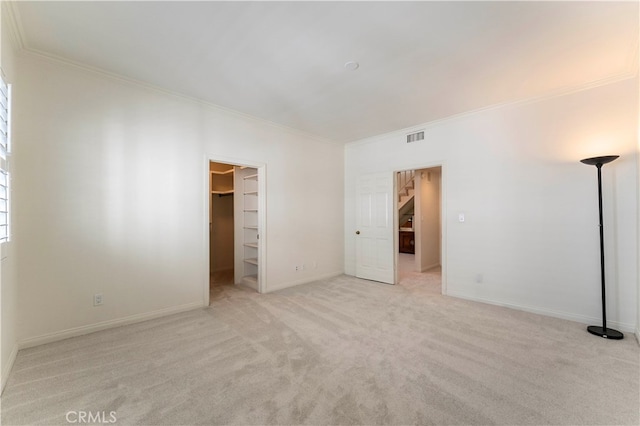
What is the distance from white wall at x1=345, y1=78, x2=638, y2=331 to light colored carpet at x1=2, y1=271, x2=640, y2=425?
0.47 m

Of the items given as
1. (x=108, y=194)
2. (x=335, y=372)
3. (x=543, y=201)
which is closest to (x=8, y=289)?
(x=108, y=194)

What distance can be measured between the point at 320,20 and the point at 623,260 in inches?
158

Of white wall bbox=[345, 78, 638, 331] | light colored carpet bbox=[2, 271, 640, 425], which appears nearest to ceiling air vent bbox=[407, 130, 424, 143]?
white wall bbox=[345, 78, 638, 331]

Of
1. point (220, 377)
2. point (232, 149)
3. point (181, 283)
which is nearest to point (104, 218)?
point (181, 283)

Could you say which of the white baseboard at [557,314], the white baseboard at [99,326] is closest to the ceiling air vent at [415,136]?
the white baseboard at [557,314]

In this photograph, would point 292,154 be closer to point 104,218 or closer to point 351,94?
point 351,94

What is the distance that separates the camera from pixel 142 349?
2459mm

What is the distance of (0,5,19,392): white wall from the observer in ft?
6.49

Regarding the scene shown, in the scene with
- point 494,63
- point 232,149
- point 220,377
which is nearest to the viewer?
point 220,377

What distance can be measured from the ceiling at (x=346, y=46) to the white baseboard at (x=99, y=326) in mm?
2751

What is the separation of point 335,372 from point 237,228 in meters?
3.47

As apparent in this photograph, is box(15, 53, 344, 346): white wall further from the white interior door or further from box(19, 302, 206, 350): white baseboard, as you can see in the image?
the white interior door

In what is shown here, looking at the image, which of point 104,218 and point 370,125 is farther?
point 370,125

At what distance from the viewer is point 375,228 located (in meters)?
5.14
